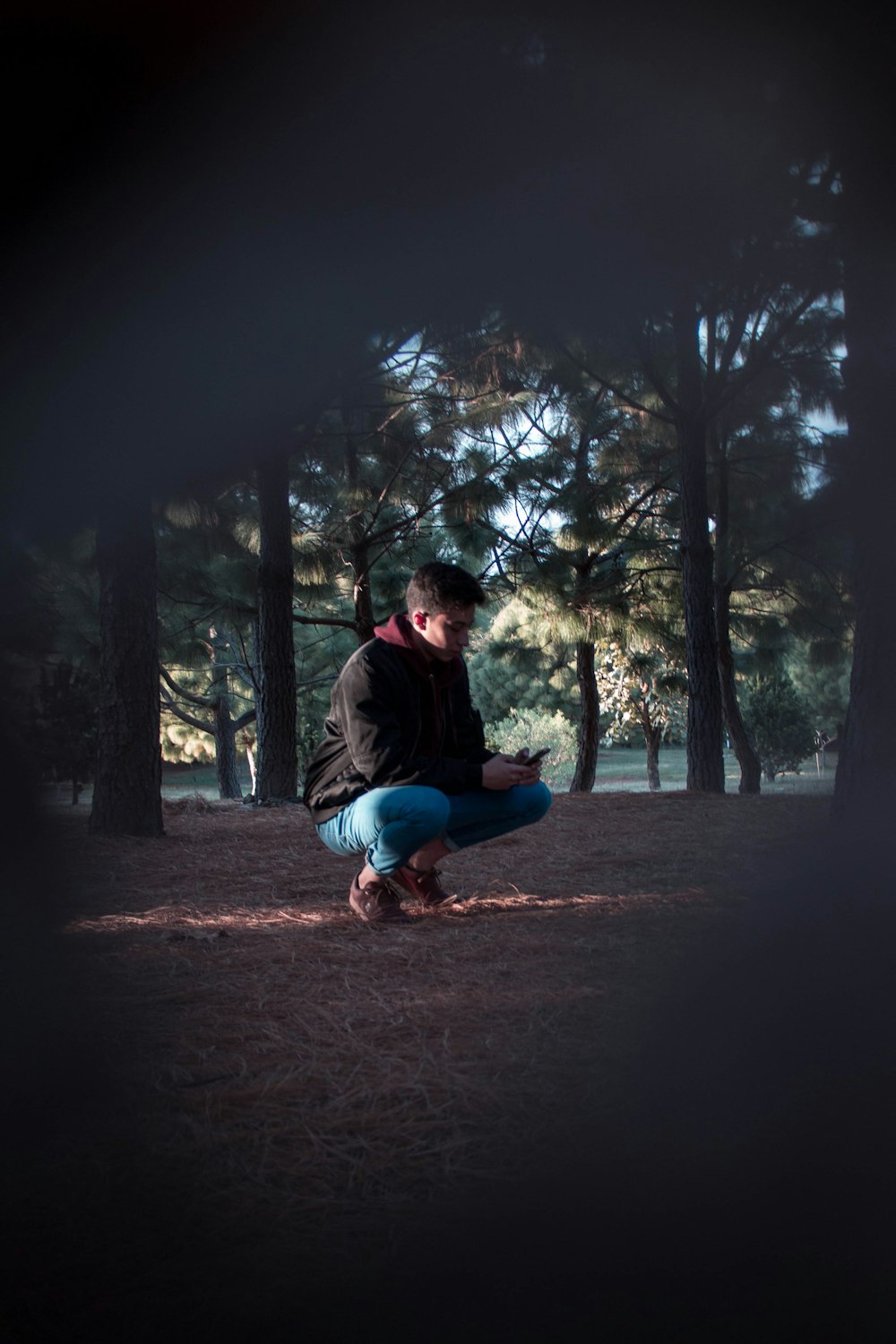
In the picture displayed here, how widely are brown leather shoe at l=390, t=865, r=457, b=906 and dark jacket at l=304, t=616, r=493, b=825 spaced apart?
0.23 metres

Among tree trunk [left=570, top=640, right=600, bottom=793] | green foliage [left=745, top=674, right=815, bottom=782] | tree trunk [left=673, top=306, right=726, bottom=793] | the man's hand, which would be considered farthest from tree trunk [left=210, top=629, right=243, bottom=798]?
the man's hand

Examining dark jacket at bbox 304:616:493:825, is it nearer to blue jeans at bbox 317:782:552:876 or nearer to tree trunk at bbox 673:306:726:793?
blue jeans at bbox 317:782:552:876

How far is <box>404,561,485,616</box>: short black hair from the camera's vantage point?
6.04 feet

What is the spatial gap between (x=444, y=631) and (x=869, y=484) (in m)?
0.82

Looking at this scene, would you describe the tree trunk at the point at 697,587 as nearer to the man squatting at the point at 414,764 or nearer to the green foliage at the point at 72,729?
the green foliage at the point at 72,729

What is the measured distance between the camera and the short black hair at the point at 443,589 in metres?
1.84

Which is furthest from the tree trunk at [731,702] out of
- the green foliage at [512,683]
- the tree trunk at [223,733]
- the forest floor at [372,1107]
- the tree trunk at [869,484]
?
the tree trunk at [223,733]

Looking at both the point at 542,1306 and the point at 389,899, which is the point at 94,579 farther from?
the point at 542,1306

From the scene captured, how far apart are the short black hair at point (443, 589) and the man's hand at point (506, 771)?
0.32m

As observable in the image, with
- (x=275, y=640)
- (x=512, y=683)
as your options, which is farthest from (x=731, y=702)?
(x=512, y=683)

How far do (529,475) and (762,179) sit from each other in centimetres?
444

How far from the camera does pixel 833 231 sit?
1.99m

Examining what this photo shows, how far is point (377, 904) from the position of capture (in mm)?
2006

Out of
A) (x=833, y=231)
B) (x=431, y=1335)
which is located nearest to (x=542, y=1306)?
(x=431, y=1335)
